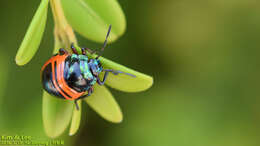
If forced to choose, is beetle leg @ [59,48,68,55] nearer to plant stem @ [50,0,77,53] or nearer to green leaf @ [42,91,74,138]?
plant stem @ [50,0,77,53]

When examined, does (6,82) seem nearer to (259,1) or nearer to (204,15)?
(204,15)

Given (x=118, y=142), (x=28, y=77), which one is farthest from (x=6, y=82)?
(x=118, y=142)

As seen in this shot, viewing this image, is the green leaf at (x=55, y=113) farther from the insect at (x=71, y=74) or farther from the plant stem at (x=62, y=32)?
the plant stem at (x=62, y=32)

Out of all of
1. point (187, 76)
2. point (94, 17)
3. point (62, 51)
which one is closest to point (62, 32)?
point (62, 51)

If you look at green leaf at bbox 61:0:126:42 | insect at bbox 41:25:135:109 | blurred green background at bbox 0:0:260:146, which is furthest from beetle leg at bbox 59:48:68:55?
blurred green background at bbox 0:0:260:146

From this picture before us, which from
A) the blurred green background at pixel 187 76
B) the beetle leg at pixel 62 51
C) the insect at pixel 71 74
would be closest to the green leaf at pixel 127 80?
the insect at pixel 71 74
